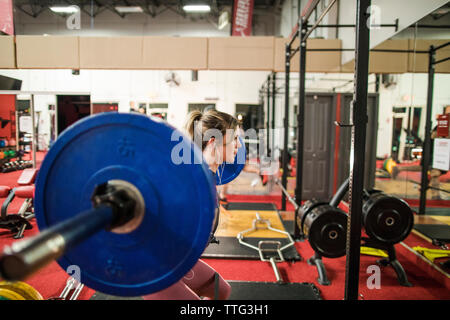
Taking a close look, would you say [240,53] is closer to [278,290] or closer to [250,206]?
[250,206]

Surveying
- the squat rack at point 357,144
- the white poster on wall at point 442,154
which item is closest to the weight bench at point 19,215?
the squat rack at point 357,144

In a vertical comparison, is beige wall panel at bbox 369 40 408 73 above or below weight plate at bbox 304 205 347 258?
above

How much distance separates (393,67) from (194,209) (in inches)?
177

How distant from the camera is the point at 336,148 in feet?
16.3

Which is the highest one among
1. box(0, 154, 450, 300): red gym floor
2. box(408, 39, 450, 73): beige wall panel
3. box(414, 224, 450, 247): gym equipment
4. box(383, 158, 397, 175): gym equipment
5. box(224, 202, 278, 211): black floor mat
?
box(408, 39, 450, 73): beige wall panel

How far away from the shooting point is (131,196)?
23.5 inches

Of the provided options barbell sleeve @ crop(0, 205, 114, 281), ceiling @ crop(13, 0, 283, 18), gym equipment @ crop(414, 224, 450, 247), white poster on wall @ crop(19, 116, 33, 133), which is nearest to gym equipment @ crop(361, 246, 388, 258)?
gym equipment @ crop(414, 224, 450, 247)

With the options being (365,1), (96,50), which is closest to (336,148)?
(365,1)

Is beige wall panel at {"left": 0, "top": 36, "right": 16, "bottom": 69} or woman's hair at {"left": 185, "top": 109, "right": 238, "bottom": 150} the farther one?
beige wall panel at {"left": 0, "top": 36, "right": 16, "bottom": 69}

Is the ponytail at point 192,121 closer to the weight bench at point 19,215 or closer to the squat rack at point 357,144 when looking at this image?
the squat rack at point 357,144

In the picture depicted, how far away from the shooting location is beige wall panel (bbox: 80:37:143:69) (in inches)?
138

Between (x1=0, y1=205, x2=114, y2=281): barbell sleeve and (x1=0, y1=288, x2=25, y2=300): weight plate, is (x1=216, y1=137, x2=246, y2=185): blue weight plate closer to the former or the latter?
(x1=0, y1=205, x2=114, y2=281): barbell sleeve

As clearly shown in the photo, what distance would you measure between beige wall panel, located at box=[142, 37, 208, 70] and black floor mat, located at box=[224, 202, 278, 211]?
7.80ft

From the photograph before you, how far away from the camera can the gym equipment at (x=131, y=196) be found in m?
0.58
